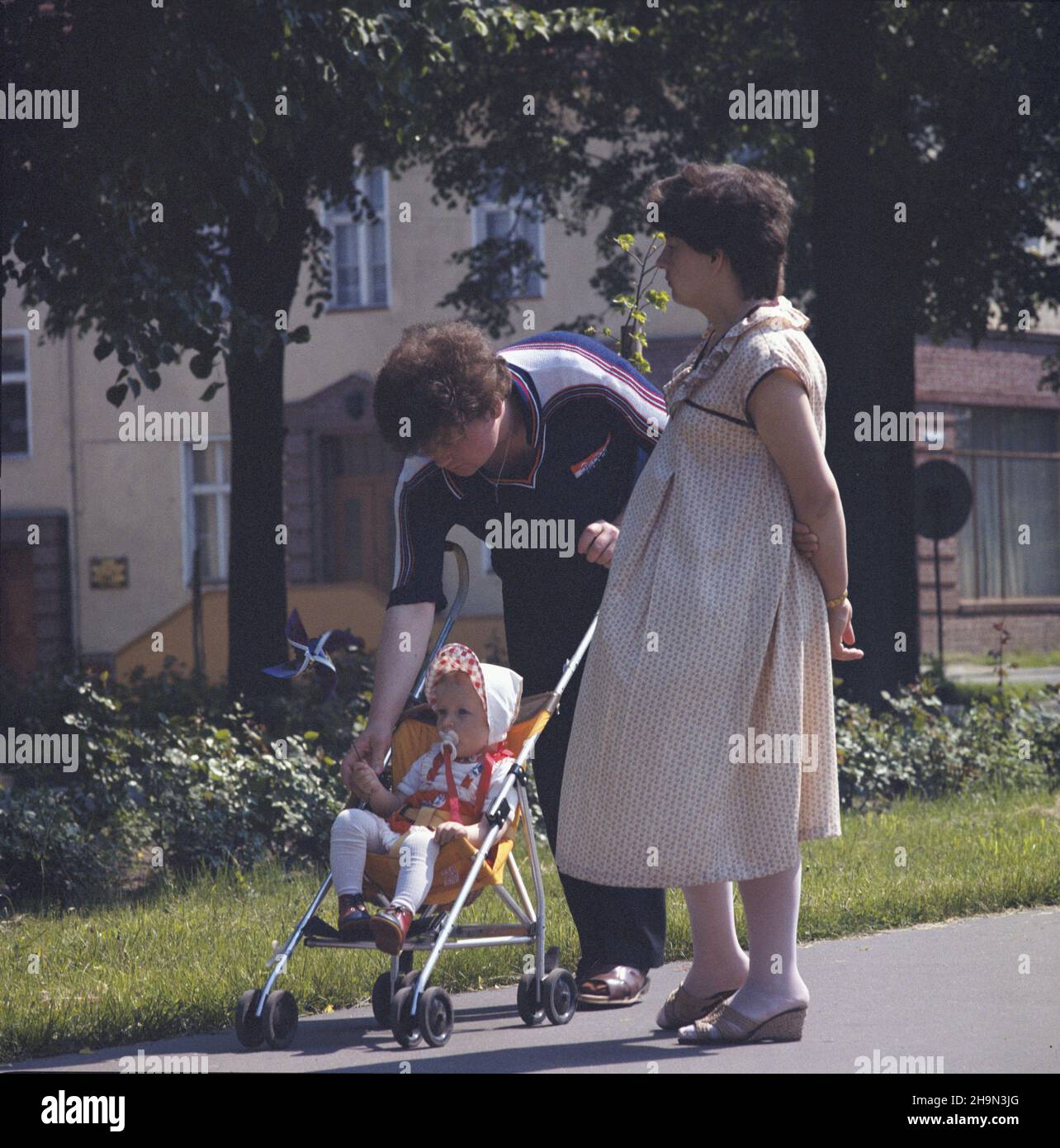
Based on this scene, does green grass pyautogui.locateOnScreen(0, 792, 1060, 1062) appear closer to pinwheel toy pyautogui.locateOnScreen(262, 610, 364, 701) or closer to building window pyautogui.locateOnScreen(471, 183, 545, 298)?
pinwheel toy pyautogui.locateOnScreen(262, 610, 364, 701)

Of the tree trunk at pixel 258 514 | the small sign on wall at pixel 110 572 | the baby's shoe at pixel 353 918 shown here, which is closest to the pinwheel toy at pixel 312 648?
the baby's shoe at pixel 353 918

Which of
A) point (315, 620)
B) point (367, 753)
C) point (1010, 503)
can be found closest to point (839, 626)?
point (367, 753)

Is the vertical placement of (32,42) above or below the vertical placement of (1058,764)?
above

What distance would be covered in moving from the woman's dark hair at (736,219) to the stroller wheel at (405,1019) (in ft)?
6.17

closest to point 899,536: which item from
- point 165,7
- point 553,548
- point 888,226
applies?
point 888,226

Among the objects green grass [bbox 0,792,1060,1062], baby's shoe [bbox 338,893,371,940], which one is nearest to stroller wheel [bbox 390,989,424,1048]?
baby's shoe [bbox 338,893,371,940]

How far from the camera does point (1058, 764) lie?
10867mm

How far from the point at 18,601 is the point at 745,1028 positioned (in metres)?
26.1

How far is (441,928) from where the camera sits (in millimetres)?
4449

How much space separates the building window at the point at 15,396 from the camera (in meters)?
28.8

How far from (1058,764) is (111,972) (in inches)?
270

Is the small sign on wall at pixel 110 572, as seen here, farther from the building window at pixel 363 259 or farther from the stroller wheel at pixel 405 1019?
the stroller wheel at pixel 405 1019

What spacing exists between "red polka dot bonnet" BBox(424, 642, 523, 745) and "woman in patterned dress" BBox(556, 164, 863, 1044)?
0.53 m
